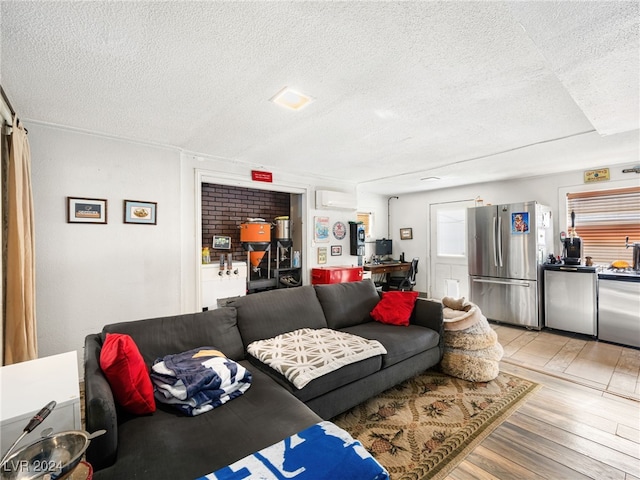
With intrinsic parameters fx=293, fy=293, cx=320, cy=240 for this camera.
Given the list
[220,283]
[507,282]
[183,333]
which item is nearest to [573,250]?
[507,282]

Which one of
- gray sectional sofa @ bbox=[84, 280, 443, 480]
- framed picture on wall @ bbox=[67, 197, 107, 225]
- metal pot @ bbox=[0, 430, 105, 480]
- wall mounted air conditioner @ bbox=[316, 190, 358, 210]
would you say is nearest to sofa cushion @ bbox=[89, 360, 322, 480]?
gray sectional sofa @ bbox=[84, 280, 443, 480]

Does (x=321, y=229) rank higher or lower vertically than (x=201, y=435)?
higher

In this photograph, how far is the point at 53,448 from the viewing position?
98cm

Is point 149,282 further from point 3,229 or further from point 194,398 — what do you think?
point 194,398

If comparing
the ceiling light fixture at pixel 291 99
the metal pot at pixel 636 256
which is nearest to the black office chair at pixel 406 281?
the metal pot at pixel 636 256

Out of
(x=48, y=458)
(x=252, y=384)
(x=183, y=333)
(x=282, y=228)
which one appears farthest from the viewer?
(x=282, y=228)

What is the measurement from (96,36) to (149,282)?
241cm

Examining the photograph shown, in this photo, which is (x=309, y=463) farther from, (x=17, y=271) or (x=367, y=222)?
(x=367, y=222)

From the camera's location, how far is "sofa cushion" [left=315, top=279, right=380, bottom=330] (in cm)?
290

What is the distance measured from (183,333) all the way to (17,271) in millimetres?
1400

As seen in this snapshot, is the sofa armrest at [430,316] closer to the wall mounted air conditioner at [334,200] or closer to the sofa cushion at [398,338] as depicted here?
the sofa cushion at [398,338]

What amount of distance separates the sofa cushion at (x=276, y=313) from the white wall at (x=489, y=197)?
432 cm

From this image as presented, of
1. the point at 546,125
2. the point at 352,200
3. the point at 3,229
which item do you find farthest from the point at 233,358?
the point at 352,200

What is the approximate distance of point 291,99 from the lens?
2285mm
